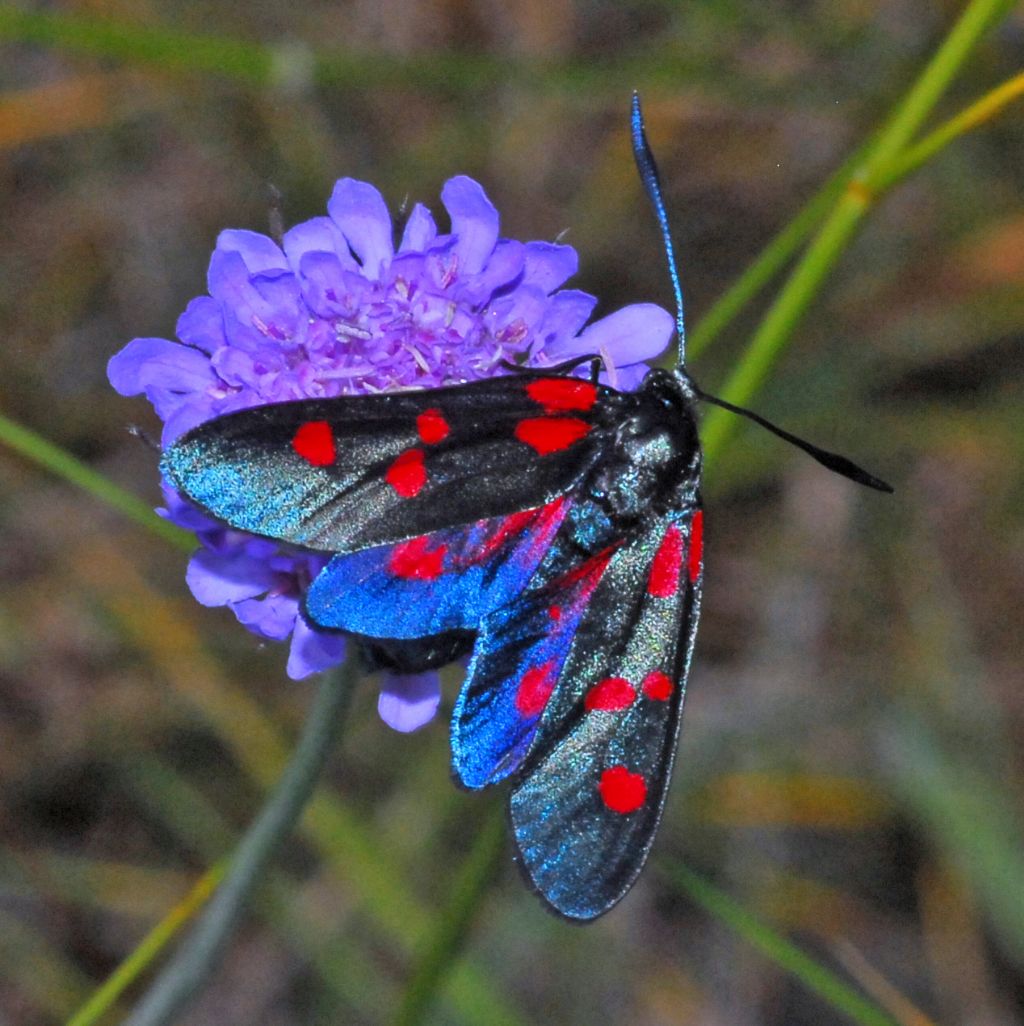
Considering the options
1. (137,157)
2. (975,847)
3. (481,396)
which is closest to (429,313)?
(481,396)

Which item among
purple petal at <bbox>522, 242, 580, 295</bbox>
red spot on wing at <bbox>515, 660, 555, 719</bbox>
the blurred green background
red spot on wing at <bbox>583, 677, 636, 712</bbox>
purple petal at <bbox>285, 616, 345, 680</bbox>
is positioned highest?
purple petal at <bbox>522, 242, 580, 295</bbox>

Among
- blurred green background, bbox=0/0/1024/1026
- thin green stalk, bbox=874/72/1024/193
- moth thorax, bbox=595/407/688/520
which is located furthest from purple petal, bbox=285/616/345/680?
blurred green background, bbox=0/0/1024/1026

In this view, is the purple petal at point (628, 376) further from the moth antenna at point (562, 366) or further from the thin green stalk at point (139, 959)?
the thin green stalk at point (139, 959)

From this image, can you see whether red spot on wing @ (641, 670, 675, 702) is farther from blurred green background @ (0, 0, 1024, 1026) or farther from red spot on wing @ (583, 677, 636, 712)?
blurred green background @ (0, 0, 1024, 1026)

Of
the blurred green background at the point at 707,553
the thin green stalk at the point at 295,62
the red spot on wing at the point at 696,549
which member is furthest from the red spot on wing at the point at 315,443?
the blurred green background at the point at 707,553

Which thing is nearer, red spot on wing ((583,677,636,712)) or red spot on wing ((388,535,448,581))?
red spot on wing ((388,535,448,581))

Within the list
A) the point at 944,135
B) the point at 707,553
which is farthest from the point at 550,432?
the point at 707,553
